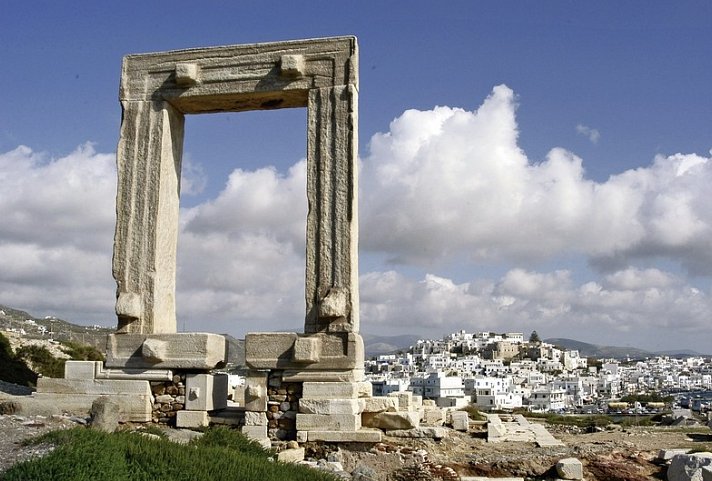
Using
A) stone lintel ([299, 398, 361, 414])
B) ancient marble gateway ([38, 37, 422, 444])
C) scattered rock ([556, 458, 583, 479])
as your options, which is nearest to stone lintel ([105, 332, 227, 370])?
ancient marble gateway ([38, 37, 422, 444])

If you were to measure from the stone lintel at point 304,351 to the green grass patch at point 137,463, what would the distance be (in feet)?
8.92

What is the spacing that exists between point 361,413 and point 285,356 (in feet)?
4.53

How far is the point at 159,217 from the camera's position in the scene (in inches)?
484

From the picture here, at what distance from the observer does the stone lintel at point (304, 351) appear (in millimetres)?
11148

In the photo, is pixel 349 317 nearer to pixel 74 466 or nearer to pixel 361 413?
pixel 361 413

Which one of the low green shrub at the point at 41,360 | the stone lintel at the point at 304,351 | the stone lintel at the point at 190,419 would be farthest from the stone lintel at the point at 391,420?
the low green shrub at the point at 41,360

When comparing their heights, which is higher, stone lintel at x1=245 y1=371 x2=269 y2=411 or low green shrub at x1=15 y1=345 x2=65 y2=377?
low green shrub at x1=15 y1=345 x2=65 y2=377

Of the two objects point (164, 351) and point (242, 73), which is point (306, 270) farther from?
point (242, 73)

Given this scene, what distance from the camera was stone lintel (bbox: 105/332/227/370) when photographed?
11539mm

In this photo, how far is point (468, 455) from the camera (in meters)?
10.7

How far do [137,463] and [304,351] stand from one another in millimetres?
4252

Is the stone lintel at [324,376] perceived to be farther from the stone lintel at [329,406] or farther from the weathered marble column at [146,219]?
the weathered marble column at [146,219]

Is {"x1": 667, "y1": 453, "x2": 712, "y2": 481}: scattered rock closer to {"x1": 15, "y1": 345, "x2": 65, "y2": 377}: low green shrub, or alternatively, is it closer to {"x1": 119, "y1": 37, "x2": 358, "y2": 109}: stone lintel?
{"x1": 119, "y1": 37, "x2": 358, "y2": 109}: stone lintel

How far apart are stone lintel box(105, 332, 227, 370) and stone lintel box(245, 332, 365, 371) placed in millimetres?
604
